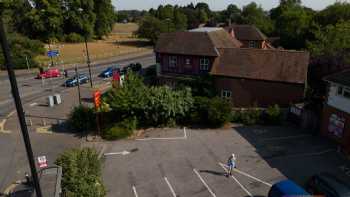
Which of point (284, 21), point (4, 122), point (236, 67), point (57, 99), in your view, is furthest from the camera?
point (284, 21)

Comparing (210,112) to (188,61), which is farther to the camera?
(188,61)

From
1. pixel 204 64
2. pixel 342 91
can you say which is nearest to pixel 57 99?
pixel 204 64

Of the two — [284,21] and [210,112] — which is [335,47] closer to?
[210,112]

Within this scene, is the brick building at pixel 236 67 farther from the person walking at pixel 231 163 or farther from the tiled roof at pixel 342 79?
the person walking at pixel 231 163

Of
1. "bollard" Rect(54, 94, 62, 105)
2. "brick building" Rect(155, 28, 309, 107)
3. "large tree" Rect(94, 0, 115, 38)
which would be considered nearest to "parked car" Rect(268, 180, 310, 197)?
"brick building" Rect(155, 28, 309, 107)

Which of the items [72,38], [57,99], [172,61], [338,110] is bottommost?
[57,99]

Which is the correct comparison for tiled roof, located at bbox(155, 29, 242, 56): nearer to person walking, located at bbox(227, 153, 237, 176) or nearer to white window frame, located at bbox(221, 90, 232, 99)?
white window frame, located at bbox(221, 90, 232, 99)

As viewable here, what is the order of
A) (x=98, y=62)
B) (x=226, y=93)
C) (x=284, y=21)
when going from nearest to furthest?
(x=226, y=93), (x=98, y=62), (x=284, y=21)

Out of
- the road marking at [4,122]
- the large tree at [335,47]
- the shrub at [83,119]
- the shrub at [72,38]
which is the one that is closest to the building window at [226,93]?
the large tree at [335,47]
